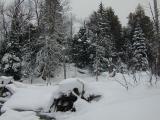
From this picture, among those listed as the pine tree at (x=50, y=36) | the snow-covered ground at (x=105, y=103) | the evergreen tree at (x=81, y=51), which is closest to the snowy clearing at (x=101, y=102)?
the snow-covered ground at (x=105, y=103)

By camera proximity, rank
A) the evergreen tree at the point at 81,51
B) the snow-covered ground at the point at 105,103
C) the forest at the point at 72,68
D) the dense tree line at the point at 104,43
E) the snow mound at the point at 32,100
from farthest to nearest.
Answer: the evergreen tree at the point at 81,51 → the dense tree line at the point at 104,43 → the snow mound at the point at 32,100 → the forest at the point at 72,68 → the snow-covered ground at the point at 105,103

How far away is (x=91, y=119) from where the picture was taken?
683cm

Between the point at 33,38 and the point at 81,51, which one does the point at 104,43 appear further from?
the point at 33,38

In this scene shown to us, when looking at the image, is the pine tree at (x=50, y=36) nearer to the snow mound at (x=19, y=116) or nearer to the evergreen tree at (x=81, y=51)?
the evergreen tree at (x=81, y=51)

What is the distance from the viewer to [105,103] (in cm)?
903

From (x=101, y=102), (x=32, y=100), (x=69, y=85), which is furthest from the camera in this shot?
(x=32, y=100)

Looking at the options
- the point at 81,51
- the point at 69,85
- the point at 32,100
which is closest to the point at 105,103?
the point at 69,85

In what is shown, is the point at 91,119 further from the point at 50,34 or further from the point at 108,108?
the point at 50,34

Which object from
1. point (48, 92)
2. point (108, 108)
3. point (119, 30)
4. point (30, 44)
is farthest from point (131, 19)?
point (108, 108)

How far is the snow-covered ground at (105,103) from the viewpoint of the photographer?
20.9ft

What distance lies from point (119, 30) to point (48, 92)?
34606 millimetres

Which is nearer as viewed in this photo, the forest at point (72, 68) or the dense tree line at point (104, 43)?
the forest at point (72, 68)

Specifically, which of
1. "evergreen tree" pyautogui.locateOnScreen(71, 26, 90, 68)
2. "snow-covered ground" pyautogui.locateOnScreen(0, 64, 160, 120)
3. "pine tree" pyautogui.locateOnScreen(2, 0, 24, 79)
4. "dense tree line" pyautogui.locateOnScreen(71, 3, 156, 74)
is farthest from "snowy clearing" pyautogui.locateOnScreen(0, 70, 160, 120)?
"evergreen tree" pyautogui.locateOnScreen(71, 26, 90, 68)

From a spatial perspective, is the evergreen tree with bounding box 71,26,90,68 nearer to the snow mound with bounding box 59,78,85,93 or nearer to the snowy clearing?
the snowy clearing
